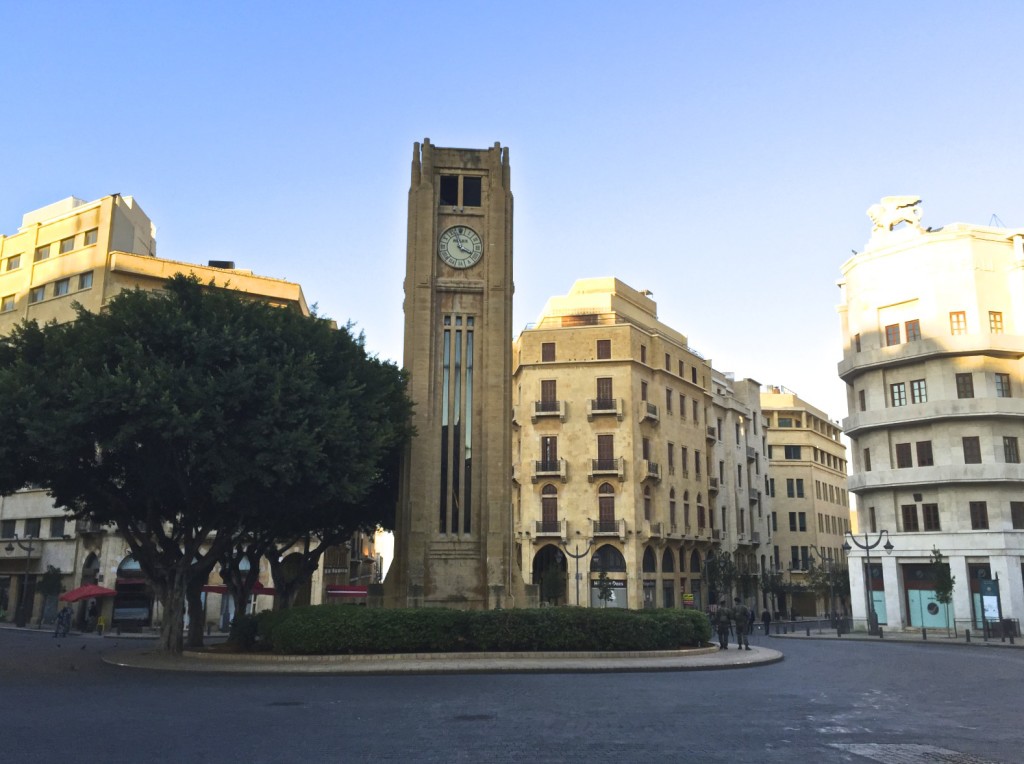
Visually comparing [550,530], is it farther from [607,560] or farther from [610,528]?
[607,560]

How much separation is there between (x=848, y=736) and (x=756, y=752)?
7.18 feet

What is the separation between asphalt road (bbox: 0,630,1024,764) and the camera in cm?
1155

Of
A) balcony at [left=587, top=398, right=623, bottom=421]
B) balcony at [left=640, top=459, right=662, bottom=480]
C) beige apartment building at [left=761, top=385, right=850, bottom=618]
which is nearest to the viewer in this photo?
balcony at [left=640, top=459, right=662, bottom=480]

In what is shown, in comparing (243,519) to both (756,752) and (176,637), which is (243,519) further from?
(756,752)

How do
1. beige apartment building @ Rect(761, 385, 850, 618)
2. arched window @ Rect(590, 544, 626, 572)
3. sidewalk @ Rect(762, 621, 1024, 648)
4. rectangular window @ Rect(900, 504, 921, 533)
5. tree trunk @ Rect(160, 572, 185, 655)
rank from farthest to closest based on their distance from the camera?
beige apartment building @ Rect(761, 385, 850, 618) < arched window @ Rect(590, 544, 626, 572) < rectangular window @ Rect(900, 504, 921, 533) < sidewalk @ Rect(762, 621, 1024, 648) < tree trunk @ Rect(160, 572, 185, 655)

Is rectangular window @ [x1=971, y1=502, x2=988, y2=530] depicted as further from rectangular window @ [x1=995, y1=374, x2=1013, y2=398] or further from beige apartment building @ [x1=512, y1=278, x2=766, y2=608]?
beige apartment building @ [x1=512, y1=278, x2=766, y2=608]

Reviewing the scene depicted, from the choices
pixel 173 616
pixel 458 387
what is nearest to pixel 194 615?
pixel 173 616

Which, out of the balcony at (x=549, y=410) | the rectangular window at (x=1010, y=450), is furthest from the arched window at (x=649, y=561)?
the rectangular window at (x=1010, y=450)

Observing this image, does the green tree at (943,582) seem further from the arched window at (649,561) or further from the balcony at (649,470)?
the balcony at (649,470)

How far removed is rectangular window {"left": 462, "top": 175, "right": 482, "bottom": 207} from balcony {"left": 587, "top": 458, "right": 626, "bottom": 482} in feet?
90.8

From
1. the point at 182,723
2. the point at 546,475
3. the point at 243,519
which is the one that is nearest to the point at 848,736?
the point at 182,723

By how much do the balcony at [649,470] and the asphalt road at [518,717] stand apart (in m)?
36.6

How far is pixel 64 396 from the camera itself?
24.4 m

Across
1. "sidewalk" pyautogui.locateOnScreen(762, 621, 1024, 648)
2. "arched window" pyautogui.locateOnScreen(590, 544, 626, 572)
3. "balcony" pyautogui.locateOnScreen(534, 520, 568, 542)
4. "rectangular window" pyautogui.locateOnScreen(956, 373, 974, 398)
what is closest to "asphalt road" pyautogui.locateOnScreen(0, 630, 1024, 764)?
"sidewalk" pyautogui.locateOnScreen(762, 621, 1024, 648)
